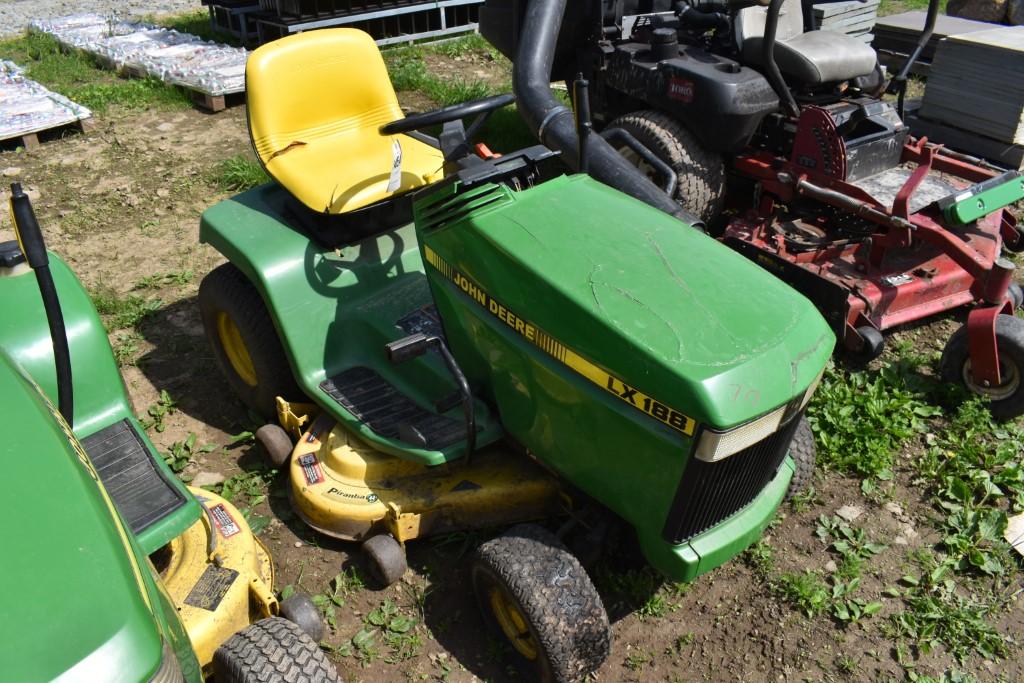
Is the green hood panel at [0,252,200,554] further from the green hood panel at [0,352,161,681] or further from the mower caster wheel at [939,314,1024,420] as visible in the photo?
the mower caster wheel at [939,314,1024,420]

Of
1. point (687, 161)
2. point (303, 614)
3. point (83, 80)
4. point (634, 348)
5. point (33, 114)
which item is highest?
point (634, 348)

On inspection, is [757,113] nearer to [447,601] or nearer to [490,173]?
[490,173]

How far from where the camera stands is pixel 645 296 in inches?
82.0

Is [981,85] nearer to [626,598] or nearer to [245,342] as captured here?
[626,598]

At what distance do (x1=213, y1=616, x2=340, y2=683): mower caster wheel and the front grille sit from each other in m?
0.89

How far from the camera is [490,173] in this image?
7.91 feet

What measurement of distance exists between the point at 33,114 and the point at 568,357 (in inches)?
217

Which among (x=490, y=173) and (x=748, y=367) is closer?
(x=748, y=367)

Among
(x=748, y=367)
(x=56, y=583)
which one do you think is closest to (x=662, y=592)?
(x=748, y=367)

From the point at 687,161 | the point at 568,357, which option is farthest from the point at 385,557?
the point at 687,161

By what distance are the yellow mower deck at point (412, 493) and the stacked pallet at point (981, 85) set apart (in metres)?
4.18

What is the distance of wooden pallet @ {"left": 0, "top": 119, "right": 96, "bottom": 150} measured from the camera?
5.97 m

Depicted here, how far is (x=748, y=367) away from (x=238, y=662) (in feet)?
4.42

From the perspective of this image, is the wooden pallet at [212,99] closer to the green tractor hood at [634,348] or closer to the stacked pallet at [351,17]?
the stacked pallet at [351,17]
